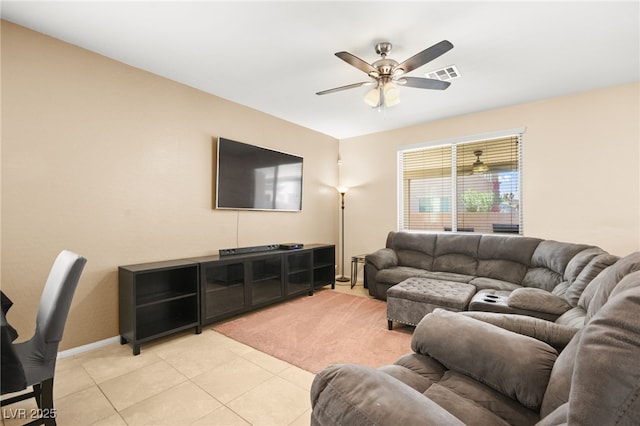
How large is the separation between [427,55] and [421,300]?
2160 millimetres

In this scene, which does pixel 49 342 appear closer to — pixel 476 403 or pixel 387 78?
pixel 476 403

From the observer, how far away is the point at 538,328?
4.97 ft

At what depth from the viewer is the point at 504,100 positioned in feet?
12.2

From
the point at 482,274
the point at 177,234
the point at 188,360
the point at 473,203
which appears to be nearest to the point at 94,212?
the point at 177,234

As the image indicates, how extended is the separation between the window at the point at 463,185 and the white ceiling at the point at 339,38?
0.92 metres

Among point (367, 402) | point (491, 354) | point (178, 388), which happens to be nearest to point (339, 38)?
point (491, 354)

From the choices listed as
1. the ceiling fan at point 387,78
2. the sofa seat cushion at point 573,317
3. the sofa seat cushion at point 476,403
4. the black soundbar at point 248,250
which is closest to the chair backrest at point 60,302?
the sofa seat cushion at point 476,403

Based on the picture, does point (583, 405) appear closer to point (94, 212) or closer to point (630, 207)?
point (94, 212)

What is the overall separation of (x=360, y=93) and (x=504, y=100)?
6.17ft

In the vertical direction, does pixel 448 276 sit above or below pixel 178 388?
above

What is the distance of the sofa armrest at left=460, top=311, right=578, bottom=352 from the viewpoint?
145cm

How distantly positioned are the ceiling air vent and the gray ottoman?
2227mm

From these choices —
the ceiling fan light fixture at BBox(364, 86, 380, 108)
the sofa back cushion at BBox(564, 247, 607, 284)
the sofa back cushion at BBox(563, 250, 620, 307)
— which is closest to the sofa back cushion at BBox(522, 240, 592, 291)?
the sofa back cushion at BBox(564, 247, 607, 284)

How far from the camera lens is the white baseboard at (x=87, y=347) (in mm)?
2469
